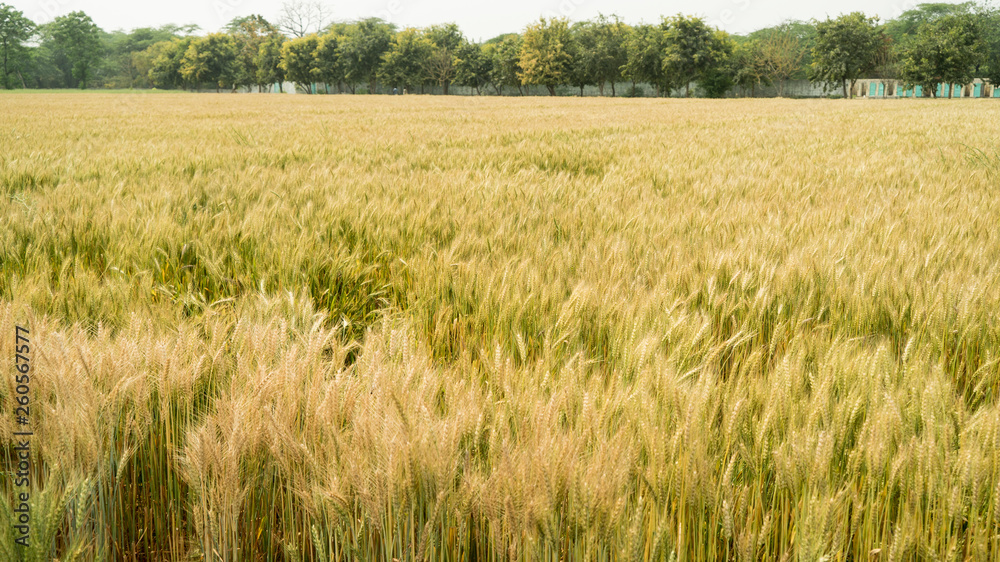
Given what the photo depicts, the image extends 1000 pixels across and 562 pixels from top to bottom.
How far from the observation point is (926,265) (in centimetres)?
172

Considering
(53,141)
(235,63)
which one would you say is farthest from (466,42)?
(53,141)

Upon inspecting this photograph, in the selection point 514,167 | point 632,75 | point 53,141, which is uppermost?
point 632,75

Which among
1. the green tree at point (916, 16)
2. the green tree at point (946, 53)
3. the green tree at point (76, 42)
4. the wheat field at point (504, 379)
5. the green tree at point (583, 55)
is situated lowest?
the wheat field at point (504, 379)

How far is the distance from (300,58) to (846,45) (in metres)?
58.9

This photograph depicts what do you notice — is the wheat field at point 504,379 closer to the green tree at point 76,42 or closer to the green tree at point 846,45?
the green tree at point 846,45

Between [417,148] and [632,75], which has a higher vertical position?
[632,75]

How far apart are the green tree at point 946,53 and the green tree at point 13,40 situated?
226 feet

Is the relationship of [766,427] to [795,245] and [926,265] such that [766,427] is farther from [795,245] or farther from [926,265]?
[795,245]

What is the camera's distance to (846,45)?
1914 inches

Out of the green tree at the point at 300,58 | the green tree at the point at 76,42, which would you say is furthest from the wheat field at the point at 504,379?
the green tree at the point at 76,42

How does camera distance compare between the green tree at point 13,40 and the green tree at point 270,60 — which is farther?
the green tree at point 270,60

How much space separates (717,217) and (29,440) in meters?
2.66

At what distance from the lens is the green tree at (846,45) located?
47.9 m

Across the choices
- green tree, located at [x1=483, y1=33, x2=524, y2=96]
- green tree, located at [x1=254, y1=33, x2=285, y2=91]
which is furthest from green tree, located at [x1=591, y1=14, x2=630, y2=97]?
green tree, located at [x1=254, y1=33, x2=285, y2=91]
